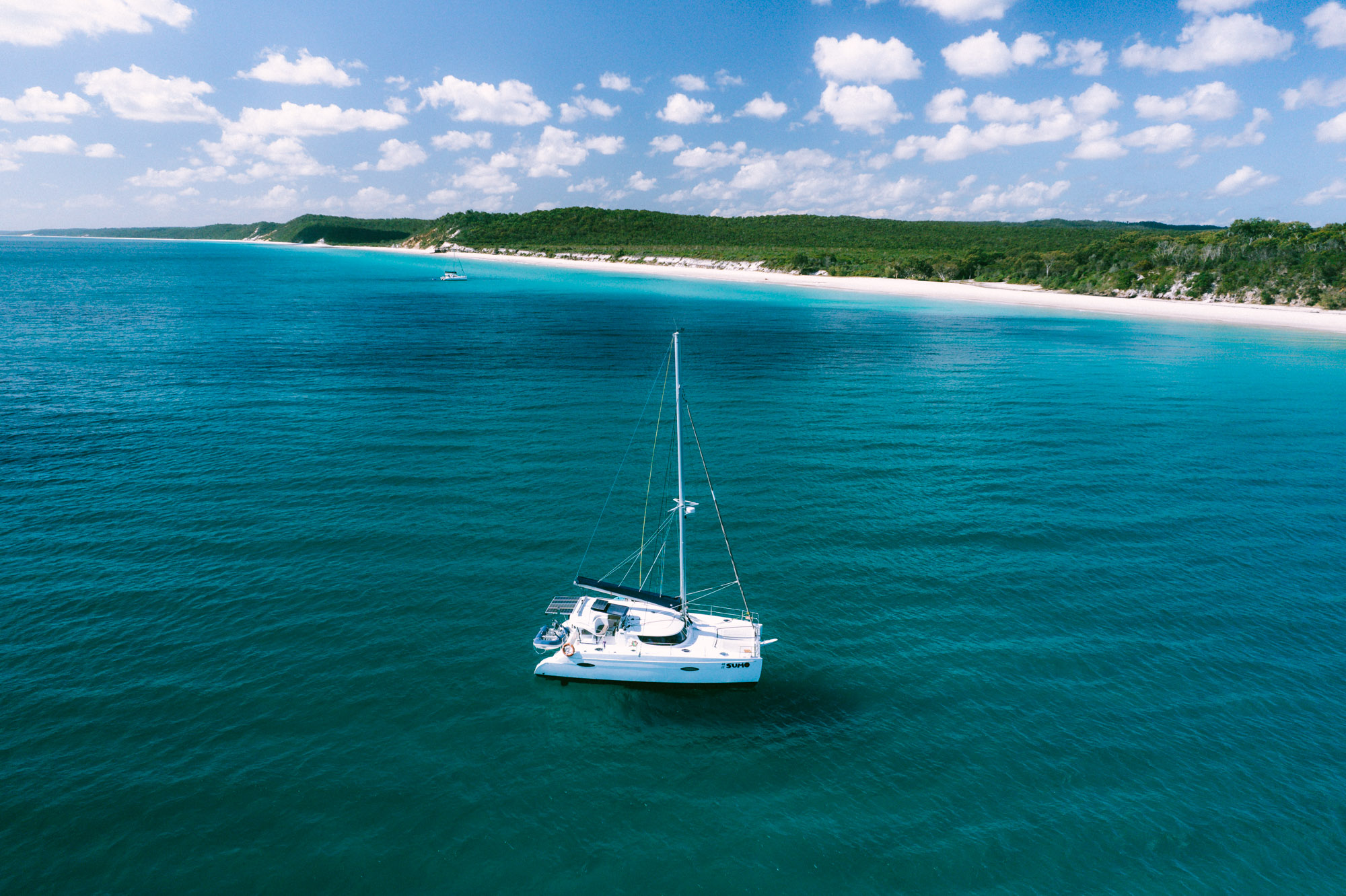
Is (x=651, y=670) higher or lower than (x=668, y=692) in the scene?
higher

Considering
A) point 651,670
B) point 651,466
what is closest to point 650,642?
point 651,670

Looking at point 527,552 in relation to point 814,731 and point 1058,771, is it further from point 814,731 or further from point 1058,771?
point 1058,771

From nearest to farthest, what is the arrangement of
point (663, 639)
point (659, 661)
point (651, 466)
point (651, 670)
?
1. point (659, 661)
2. point (651, 670)
3. point (663, 639)
4. point (651, 466)

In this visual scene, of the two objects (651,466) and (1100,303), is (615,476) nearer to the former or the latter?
(651,466)

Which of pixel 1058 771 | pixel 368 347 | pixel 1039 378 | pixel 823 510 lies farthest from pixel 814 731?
pixel 368 347

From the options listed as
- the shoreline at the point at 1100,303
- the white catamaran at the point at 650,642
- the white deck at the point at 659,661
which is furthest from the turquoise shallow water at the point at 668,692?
the shoreline at the point at 1100,303

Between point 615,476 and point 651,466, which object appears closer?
point 615,476

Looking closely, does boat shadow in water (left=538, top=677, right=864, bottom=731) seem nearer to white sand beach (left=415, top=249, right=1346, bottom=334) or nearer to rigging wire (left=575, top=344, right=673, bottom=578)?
rigging wire (left=575, top=344, right=673, bottom=578)
